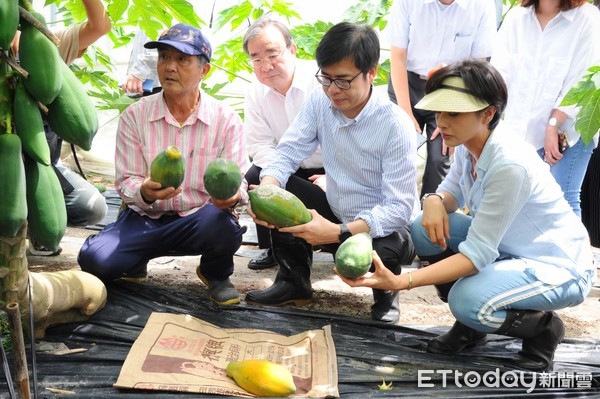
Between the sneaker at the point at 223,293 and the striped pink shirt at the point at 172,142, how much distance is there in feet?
1.38

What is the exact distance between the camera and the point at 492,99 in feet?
10.0

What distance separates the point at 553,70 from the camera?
4234 millimetres

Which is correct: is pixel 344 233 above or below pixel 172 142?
below

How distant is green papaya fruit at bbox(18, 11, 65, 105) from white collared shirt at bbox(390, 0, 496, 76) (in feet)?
10.4

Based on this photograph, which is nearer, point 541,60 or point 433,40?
point 541,60

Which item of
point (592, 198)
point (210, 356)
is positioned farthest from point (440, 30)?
point (210, 356)

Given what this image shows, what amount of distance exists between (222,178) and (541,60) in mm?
2104

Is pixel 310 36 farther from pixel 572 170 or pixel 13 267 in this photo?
pixel 13 267

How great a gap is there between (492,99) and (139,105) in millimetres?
1895

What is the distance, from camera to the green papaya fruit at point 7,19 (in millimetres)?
1801

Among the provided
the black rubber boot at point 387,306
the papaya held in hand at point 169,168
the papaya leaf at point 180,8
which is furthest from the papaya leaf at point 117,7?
the black rubber boot at point 387,306

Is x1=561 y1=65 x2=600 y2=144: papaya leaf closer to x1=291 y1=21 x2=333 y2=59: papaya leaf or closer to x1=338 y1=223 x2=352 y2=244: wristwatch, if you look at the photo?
x1=338 y1=223 x2=352 y2=244: wristwatch

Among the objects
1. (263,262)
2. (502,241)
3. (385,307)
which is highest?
(502,241)

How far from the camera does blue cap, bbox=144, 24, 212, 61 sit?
12.2ft
